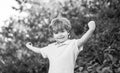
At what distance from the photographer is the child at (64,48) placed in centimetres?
257

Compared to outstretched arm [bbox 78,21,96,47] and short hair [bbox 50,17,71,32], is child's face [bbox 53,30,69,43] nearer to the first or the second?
short hair [bbox 50,17,71,32]

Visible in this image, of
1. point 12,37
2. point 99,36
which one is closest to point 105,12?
point 99,36

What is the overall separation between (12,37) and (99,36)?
4323 millimetres

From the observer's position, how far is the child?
257cm

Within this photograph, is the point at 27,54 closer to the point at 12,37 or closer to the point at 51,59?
the point at 12,37

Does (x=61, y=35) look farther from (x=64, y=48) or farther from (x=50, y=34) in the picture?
(x=50, y=34)

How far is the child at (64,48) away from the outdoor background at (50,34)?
2.01 metres

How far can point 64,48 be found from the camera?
8.80 ft

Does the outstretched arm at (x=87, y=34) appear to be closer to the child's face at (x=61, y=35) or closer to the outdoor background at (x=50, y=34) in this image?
the child's face at (x=61, y=35)

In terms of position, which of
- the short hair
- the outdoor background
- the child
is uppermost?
the short hair

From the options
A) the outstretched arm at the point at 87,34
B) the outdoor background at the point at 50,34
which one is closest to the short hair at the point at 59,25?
the outstretched arm at the point at 87,34

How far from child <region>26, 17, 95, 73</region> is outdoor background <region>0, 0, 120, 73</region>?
201cm

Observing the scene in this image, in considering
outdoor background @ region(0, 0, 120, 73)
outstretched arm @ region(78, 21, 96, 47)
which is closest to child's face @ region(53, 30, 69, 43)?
outstretched arm @ region(78, 21, 96, 47)

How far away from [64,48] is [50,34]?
510cm
